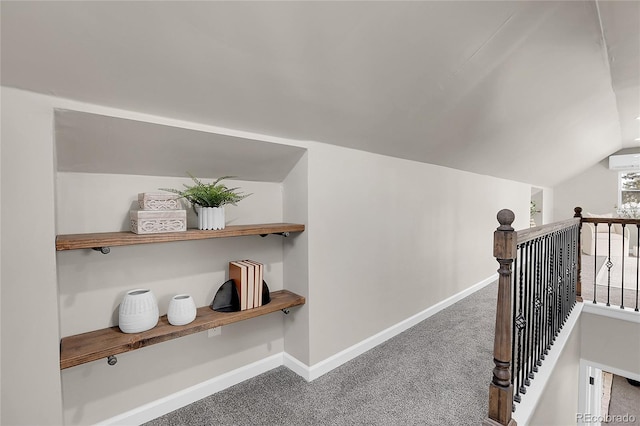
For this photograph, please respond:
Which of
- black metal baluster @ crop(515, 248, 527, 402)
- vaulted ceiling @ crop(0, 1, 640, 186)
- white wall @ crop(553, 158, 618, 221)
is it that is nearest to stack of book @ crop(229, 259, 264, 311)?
vaulted ceiling @ crop(0, 1, 640, 186)

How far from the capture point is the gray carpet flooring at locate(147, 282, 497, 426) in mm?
1755

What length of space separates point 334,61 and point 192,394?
209 cm

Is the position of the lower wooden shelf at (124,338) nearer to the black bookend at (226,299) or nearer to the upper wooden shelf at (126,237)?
the black bookend at (226,299)

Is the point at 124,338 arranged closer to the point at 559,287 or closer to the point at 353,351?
the point at 353,351

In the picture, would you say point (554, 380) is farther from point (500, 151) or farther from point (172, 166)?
point (172, 166)

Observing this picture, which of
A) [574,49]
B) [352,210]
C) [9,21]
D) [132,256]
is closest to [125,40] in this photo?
[9,21]

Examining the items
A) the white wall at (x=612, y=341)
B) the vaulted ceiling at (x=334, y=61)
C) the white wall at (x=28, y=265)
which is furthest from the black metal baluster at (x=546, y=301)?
the white wall at (x=28, y=265)

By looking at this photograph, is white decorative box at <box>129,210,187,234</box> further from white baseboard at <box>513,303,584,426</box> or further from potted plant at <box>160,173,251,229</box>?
white baseboard at <box>513,303,584,426</box>

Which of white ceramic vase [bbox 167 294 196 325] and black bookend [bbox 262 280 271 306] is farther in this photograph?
black bookend [bbox 262 280 271 306]

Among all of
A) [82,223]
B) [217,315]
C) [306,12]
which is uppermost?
[306,12]

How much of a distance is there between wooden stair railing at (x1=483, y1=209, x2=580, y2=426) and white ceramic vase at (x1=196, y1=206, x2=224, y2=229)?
1.46 meters

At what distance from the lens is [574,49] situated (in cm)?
223

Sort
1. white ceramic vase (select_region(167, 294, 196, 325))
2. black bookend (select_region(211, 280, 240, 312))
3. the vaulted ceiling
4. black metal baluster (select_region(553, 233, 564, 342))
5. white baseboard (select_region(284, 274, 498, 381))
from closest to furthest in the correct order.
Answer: the vaulted ceiling
white ceramic vase (select_region(167, 294, 196, 325))
black bookend (select_region(211, 280, 240, 312))
white baseboard (select_region(284, 274, 498, 381))
black metal baluster (select_region(553, 233, 564, 342))

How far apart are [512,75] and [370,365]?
240cm
